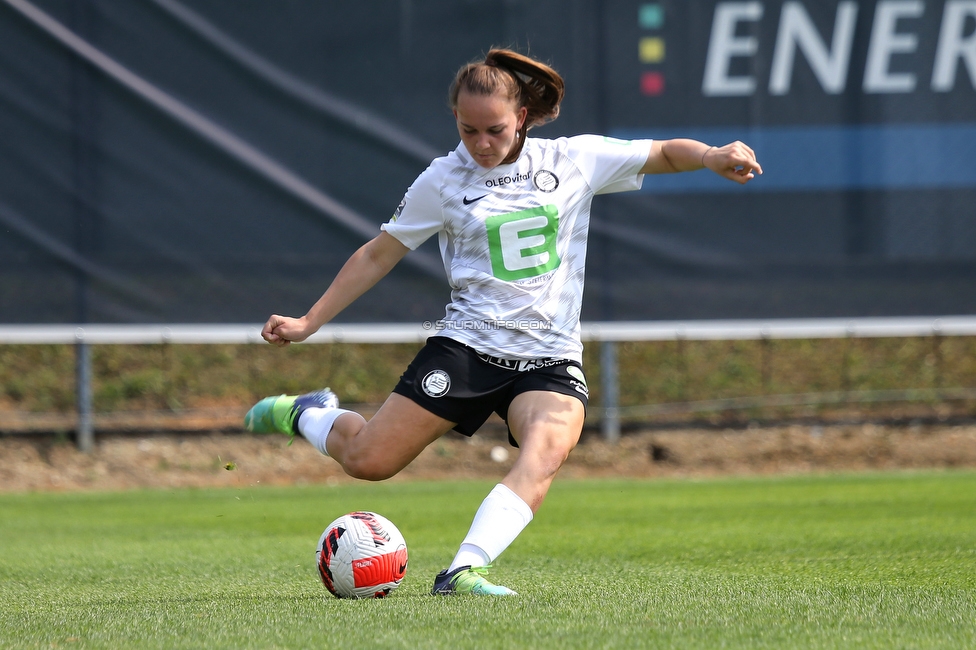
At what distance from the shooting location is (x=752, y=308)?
815 centimetres


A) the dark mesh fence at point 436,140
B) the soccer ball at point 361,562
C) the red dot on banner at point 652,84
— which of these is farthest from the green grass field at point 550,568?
the red dot on banner at point 652,84

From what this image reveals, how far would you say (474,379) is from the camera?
145 inches

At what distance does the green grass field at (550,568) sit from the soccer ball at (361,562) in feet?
0.20

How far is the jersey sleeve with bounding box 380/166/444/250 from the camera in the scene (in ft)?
12.4

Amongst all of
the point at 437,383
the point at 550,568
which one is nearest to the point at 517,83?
the point at 437,383

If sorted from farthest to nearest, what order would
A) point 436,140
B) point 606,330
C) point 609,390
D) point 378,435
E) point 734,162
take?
point 609,390, point 436,140, point 606,330, point 378,435, point 734,162

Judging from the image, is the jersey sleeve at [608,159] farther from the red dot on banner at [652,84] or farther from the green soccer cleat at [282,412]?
the red dot on banner at [652,84]

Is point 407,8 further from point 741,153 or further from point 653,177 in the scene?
point 741,153

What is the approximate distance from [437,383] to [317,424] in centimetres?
58

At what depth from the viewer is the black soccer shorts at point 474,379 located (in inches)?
144

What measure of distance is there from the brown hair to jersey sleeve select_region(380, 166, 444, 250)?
0.26 m

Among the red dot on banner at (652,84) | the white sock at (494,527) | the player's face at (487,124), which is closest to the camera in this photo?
the white sock at (494,527)

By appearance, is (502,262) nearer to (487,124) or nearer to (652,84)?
(487,124)

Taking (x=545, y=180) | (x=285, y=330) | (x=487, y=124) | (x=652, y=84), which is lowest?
(x=285, y=330)
